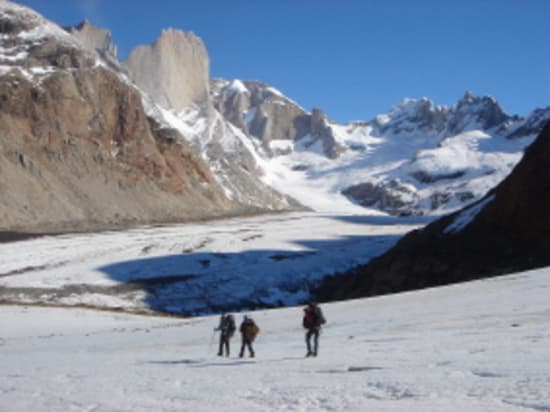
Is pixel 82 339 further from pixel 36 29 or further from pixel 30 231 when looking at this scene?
pixel 36 29

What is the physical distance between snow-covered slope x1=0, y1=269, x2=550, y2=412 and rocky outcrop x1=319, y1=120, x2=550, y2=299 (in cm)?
1467

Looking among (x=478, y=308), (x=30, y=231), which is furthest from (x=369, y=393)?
(x=30, y=231)

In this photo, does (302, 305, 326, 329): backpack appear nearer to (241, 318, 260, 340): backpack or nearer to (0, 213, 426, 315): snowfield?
(241, 318, 260, 340): backpack

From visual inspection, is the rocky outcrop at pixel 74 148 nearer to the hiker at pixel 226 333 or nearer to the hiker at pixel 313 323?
the hiker at pixel 226 333

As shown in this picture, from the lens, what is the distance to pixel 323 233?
277ft

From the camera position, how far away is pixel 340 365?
47.2 ft

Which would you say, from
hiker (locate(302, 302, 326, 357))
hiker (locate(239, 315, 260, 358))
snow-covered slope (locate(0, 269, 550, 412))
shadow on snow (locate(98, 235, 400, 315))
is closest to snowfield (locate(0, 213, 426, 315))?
shadow on snow (locate(98, 235, 400, 315))

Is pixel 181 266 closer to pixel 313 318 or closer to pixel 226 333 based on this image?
pixel 226 333

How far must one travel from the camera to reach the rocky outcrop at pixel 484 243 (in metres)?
42.8

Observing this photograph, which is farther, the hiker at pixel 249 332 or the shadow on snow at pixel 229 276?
the shadow on snow at pixel 229 276

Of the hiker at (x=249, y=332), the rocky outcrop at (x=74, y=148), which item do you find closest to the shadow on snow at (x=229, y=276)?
the rocky outcrop at (x=74, y=148)

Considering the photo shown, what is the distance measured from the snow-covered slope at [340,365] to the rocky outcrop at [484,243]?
14.7m

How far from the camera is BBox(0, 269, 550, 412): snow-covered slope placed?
34.9 ft

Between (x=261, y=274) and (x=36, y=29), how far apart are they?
8674cm
